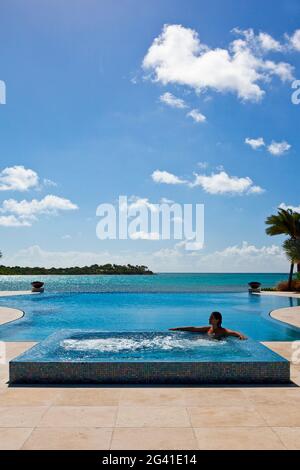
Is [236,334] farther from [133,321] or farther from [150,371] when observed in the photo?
[133,321]

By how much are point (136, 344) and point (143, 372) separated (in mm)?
2873

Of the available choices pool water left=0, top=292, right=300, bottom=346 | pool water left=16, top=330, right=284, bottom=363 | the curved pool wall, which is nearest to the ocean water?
pool water left=0, top=292, right=300, bottom=346

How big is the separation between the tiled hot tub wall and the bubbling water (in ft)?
6.27

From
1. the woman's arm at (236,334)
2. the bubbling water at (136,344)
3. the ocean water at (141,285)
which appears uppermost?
the woman's arm at (236,334)

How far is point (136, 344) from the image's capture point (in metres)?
9.41

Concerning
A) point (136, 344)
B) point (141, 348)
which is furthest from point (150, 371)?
point (136, 344)

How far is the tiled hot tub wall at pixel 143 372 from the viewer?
6547 mm

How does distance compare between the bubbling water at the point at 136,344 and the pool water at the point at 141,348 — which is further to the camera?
the bubbling water at the point at 136,344

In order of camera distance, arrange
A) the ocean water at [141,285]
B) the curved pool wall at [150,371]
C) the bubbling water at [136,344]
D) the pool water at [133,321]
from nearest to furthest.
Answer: the curved pool wall at [150,371]
the bubbling water at [136,344]
the pool water at [133,321]
the ocean water at [141,285]

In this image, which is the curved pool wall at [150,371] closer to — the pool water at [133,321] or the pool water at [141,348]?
the pool water at [141,348]

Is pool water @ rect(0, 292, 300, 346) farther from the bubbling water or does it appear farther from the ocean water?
the ocean water

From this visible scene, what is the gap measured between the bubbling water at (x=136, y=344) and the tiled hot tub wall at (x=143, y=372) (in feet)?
6.27

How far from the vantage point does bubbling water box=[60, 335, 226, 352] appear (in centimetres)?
891

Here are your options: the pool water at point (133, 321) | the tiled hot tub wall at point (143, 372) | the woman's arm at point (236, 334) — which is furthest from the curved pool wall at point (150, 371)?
the pool water at point (133, 321)
